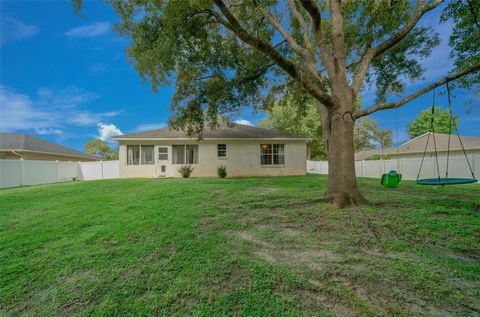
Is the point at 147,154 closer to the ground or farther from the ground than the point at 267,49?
closer to the ground

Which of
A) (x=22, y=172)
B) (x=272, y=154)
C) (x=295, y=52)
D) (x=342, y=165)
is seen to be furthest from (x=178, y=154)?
(x=342, y=165)

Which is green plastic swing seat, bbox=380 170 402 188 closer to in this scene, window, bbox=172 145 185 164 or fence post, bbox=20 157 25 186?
window, bbox=172 145 185 164

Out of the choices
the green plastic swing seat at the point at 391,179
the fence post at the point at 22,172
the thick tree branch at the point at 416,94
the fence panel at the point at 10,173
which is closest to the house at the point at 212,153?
the fence post at the point at 22,172

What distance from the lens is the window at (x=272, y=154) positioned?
14008mm

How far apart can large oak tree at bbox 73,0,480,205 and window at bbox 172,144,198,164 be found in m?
4.33

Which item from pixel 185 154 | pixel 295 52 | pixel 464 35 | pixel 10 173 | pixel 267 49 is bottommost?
pixel 10 173

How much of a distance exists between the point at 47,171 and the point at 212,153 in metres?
9.48

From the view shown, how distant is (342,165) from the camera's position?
15.9 feet

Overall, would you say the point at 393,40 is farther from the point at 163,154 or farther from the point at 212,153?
the point at 163,154

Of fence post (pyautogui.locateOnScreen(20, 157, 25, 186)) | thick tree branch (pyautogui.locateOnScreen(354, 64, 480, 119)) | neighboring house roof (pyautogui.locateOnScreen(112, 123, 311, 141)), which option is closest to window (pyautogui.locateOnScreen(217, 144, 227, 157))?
neighboring house roof (pyautogui.locateOnScreen(112, 123, 311, 141))

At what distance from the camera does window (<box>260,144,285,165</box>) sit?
14.0m

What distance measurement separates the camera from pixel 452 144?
58.6 ft

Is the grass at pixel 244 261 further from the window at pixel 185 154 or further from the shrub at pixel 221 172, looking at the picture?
the window at pixel 185 154

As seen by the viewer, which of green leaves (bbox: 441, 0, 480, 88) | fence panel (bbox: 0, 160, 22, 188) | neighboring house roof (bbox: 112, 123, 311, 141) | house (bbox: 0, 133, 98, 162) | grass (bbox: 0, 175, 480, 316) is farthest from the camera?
house (bbox: 0, 133, 98, 162)
